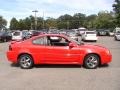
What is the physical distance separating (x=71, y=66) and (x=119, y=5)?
2830 inches

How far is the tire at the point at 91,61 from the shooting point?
13.5 m

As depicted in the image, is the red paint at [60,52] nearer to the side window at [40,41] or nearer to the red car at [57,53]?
the red car at [57,53]

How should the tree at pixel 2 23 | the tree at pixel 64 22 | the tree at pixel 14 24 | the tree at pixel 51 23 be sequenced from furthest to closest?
1. the tree at pixel 64 22
2. the tree at pixel 51 23
3. the tree at pixel 2 23
4. the tree at pixel 14 24

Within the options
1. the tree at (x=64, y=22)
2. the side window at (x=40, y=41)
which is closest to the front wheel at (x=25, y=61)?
the side window at (x=40, y=41)

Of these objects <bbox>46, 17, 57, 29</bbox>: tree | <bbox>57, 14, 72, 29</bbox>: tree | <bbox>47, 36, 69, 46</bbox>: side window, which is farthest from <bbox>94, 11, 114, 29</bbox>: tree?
<bbox>47, 36, 69, 46</bbox>: side window

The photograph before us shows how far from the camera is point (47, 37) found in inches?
546

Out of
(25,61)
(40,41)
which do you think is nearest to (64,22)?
(40,41)

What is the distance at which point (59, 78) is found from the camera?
11.0 m

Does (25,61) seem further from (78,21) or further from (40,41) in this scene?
(78,21)

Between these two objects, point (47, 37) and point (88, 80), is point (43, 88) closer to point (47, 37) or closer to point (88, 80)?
point (88, 80)

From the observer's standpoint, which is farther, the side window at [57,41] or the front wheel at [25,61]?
the side window at [57,41]

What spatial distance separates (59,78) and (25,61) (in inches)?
121

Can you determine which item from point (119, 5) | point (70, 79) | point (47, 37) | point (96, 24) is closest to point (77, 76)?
point (70, 79)

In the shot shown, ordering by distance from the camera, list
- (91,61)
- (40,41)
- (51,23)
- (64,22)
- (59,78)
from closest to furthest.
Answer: (59,78), (91,61), (40,41), (51,23), (64,22)
